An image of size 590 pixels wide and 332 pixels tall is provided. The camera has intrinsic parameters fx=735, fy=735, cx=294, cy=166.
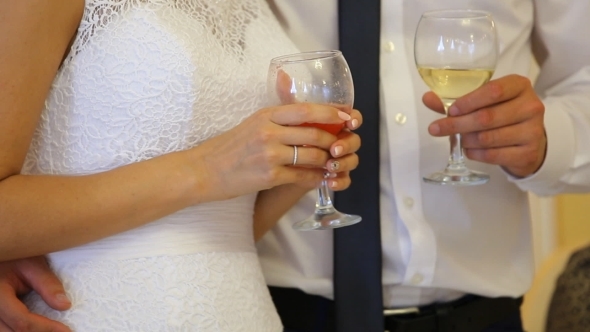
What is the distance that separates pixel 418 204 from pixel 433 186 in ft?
0.20

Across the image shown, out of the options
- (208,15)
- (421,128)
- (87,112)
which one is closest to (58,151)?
(87,112)

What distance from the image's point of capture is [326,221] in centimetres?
125

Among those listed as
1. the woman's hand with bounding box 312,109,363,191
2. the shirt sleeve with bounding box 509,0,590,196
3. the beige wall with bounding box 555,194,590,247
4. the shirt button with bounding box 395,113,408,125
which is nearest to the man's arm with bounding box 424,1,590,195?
the shirt sleeve with bounding box 509,0,590,196

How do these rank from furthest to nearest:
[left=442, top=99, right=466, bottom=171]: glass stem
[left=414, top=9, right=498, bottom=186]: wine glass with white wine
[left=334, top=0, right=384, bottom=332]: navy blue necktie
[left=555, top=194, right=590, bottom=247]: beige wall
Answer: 1. [left=555, top=194, right=590, bottom=247]: beige wall
2. [left=334, top=0, right=384, bottom=332]: navy blue necktie
3. [left=442, top=99, right=466, bottom=171]: glass stem
4. [left=414, top=9, right=498, bottom=186]: wine glass with white wine

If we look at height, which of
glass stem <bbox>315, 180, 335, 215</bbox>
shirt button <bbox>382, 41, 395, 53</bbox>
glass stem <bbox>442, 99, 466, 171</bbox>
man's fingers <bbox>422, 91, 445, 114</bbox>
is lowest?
glass stem <bbox>315, 180, 335, 215</bbox>

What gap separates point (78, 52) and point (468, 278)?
970mm

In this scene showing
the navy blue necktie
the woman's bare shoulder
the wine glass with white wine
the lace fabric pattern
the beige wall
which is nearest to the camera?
the woman's bare shoulder

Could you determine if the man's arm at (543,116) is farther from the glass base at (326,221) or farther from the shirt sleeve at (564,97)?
the glass base at (326,221)

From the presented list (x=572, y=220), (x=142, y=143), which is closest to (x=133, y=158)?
(x=142, y=143)

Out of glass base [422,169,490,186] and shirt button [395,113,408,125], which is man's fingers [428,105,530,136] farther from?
shirt button [395,113,408,125]

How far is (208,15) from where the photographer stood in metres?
1.37

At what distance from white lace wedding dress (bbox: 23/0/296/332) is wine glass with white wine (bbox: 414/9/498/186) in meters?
0.37

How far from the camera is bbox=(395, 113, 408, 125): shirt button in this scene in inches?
63.1

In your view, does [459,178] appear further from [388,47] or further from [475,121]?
[388,47]
